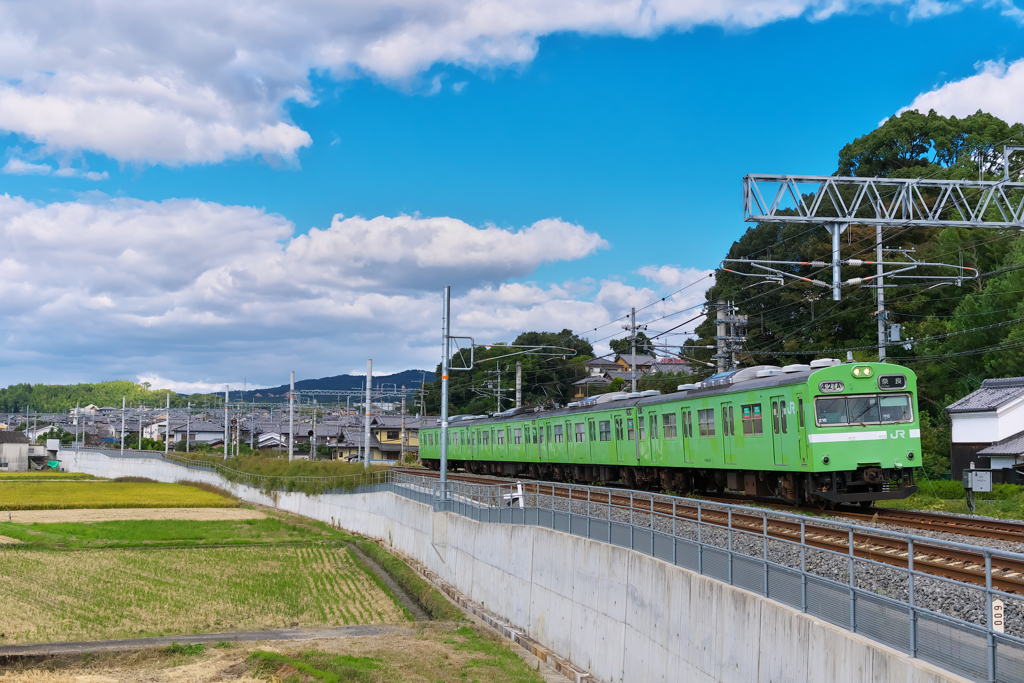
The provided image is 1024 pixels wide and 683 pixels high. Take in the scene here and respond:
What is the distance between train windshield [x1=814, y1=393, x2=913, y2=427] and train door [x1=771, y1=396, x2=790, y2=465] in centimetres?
94

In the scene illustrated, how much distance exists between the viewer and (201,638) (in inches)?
736

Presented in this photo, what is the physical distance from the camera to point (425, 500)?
30516mm

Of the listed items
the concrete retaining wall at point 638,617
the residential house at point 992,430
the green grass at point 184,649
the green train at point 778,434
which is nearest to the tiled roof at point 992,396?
the residential house at point 992,430

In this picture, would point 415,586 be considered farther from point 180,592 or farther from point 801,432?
point 801,432

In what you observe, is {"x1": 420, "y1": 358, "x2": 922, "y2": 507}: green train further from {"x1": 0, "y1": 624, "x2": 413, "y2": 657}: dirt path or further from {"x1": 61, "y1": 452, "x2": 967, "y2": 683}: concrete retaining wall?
{"x1": 0, "y1": 624, "x2": 413, "y2": 657}: dirt path

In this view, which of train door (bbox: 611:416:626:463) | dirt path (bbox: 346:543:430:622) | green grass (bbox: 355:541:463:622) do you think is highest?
train door (bbox: 611:416:626:463)

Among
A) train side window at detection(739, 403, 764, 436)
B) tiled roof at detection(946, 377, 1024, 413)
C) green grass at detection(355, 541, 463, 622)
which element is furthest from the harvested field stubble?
tiled roof at detection(946, 377, 1024, 413)

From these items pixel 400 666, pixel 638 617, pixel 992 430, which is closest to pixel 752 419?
pixel 638 617

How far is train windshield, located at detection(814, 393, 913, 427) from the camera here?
688 inches

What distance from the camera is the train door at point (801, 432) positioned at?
57.4 ft

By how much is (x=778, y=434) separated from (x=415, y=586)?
13502 mm

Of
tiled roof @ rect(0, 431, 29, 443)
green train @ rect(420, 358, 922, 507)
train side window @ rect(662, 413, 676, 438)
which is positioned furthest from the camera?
tiled roof @ rect(0, 431, 29, 443)

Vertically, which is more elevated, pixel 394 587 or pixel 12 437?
pixel 12 437

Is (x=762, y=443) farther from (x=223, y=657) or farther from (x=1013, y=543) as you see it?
(x=223, y=657)
